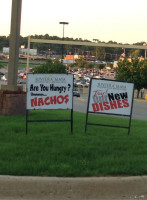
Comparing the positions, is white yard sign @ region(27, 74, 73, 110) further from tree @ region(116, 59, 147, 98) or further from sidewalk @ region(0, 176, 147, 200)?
tree @ region(116, 59, 147, 98)

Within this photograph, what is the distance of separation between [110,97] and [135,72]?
52.1 metres

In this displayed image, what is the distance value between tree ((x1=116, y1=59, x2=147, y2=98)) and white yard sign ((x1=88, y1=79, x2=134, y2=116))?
5040cm

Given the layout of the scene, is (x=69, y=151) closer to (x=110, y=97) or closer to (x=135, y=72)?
(x=110, y=97)

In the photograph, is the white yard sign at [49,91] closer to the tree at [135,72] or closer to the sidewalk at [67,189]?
the sidewalk at [67,189]

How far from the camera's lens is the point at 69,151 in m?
7.25

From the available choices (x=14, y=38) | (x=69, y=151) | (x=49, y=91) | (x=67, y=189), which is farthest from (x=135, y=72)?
(x=67, y=189)

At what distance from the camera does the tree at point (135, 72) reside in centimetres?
5975

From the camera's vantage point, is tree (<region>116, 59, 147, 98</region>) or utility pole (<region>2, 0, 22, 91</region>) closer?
utility pole (<region>2, 0, 22, 91</region>)

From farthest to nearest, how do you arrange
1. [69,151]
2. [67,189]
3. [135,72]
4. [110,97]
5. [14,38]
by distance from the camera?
[135,72]
[14,38]
[110,97]
[69,151]
[67,189]

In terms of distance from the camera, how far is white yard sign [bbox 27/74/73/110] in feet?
28.8

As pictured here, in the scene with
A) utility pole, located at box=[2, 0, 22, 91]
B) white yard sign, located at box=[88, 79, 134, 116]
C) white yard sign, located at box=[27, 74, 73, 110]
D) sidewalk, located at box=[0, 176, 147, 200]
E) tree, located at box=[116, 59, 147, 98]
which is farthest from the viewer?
tree, located at box=[116, 59, 147, 98]

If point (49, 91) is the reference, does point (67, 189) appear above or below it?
below

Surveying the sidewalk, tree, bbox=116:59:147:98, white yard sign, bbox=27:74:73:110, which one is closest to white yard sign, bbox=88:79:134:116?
white yard sign, bbox=27:74:73:110

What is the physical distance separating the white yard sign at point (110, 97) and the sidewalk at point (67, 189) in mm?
3385
